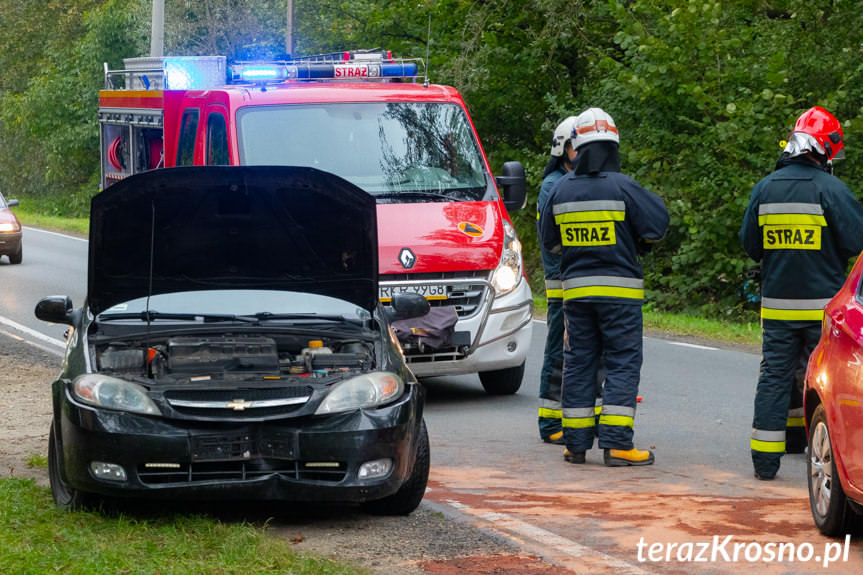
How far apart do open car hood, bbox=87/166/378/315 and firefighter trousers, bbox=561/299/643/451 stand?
5.16 ft

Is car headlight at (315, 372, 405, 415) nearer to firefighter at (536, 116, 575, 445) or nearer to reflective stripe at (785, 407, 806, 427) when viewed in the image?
firefighter at (536, 116, 575, 445)

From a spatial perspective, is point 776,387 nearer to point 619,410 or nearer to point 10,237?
point 619,410

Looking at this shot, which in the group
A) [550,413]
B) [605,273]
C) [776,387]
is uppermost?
[605,273]

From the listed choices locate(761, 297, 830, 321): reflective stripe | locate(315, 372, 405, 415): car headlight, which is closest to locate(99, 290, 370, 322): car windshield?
locate(315, 372, 405, 415): car headlight

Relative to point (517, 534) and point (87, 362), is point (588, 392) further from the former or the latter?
point (87, 362)

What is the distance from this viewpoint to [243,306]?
704 cm

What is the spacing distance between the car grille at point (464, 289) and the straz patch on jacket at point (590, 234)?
210cm

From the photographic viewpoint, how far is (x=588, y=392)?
823 cm

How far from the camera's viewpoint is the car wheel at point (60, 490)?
21.1 ft

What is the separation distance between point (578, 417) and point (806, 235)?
1.64 metres

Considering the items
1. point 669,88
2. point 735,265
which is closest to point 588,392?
point 735,265

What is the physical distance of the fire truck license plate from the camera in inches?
394

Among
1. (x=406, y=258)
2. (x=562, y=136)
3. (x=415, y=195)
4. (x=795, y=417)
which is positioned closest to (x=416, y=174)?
(x=415, y=195)

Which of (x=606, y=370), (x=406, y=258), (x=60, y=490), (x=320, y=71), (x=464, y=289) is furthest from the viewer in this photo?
(x=320, y=71)
